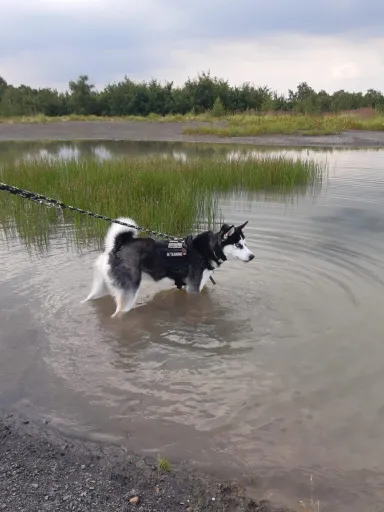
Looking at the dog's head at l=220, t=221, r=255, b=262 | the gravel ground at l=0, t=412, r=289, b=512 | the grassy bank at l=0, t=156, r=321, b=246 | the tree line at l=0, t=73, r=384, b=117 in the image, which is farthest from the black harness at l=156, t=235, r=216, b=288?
the tree line at l=0, t=73, r=384, b=117

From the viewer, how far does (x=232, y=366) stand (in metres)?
5.08

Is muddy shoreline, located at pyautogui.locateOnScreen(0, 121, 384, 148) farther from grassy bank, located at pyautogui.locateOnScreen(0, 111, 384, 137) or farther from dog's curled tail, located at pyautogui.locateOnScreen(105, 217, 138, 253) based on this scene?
dog's curled tail, located at pyautogui.locateOnScreen(105, 217, 138, 253)

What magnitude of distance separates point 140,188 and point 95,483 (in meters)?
8.72

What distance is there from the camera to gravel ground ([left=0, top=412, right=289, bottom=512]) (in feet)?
10.4

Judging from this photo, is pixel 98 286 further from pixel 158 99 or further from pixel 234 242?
pixel 158 99

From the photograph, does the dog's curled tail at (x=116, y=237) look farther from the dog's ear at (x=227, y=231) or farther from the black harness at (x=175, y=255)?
the dog's ear at (x=227, y=231)

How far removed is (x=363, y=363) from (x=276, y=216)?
21.0ft

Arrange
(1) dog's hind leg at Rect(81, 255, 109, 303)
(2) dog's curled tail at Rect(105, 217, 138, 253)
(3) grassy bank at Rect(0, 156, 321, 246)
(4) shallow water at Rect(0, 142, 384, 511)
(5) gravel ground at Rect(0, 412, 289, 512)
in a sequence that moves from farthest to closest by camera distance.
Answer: (3) grassy bank at Rect(0, 156, 321, 246), (1) dog's hind leg at Rect(81, 255, 109, 303), (2) dog's curled tail at Rect(105, 217, 138, 253), (4) shallow water at Rect(0, 142, 384, 511), (5) gravel ground at Rect(0, 412, 289, 512)

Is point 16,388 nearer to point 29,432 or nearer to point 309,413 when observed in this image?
point 29,432

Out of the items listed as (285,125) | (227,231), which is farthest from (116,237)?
(285,125)

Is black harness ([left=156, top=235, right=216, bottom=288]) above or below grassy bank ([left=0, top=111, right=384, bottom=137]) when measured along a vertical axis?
above

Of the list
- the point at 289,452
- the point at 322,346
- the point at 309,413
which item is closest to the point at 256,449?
the point at 289,452

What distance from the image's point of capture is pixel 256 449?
386cm

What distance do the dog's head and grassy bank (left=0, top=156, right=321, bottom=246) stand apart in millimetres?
3268
